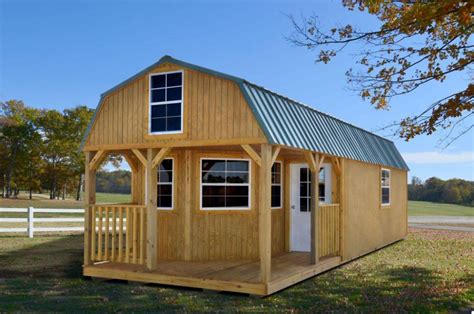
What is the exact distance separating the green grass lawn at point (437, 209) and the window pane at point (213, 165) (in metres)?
33.3

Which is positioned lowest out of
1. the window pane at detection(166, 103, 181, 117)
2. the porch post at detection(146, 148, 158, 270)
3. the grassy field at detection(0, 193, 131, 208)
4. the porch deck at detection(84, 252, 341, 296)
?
the porch deck at detection(84, 252, 341, 296)

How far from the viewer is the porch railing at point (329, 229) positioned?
Answer: 32.3ft

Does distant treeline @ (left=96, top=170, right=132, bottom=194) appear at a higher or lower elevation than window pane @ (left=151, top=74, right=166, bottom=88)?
lower

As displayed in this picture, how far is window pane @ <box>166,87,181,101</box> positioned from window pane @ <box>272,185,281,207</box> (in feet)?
12.0

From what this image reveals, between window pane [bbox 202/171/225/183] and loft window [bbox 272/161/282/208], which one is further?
loft window [bbox 272/161/282/208]

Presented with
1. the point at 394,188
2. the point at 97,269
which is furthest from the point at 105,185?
the point at 97,269

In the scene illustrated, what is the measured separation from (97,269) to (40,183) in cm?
3955

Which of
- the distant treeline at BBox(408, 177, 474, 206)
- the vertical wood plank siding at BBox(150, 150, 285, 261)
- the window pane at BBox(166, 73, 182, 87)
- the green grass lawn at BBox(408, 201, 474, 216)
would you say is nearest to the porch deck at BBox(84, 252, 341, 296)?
the vertical wood plank siding at BBox(150, 150, 285, 261)

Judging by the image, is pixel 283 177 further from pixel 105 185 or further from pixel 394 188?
pixel 105 185

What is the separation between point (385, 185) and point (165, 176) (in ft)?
25.9

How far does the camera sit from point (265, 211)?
741 cm

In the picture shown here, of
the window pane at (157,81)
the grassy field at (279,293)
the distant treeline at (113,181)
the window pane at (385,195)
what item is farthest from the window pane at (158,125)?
the distant treeline at (113,181)

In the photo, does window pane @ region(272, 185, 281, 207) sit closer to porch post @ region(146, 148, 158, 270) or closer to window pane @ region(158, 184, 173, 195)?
window pane @ region(158, 184, 173, 195)

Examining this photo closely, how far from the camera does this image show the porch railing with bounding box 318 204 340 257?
9.84m
